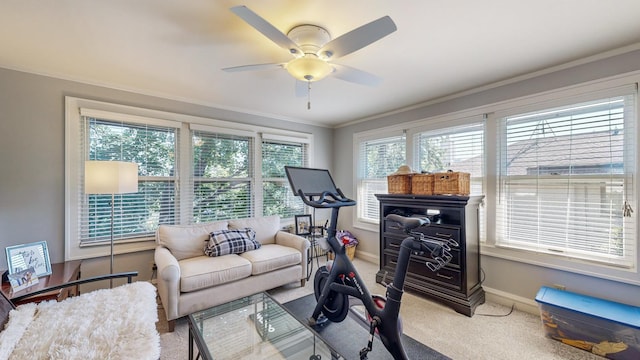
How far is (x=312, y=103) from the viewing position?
3.52 meters

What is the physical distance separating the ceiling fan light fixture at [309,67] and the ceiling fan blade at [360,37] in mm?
89

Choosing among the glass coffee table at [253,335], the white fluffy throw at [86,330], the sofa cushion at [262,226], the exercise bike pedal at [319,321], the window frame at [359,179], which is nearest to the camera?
the white fluffy throw at [86,330]

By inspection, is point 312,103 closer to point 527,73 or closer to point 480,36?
point 480,36

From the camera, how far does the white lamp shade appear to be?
2299 millimetres

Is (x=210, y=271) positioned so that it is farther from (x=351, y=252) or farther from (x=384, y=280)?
(x=351, y=252)

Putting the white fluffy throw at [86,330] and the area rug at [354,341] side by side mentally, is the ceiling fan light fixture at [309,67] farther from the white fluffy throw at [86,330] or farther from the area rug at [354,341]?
the white fluffy throw at [86,330]

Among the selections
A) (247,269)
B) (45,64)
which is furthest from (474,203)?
(45,64)

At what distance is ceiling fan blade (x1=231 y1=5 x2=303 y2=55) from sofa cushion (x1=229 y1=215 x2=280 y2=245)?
7.48 ft

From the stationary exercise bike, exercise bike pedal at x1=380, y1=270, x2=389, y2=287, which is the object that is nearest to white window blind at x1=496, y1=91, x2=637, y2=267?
the stationary exercise bike

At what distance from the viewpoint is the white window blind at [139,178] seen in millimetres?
2727

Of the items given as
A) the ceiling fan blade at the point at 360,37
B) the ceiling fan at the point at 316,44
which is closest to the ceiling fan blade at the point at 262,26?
the ceiling fan at the point at 316,44

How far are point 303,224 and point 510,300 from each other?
2722 millimetres

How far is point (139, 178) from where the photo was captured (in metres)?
2.96

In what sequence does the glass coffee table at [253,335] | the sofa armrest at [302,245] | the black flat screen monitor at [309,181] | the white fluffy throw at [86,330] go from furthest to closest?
the sofa armrest at [302,245]
the black flat screen monitor at [309,181]
the glass coffee table at [253,335]
the white fluffy throw at [86,330]
